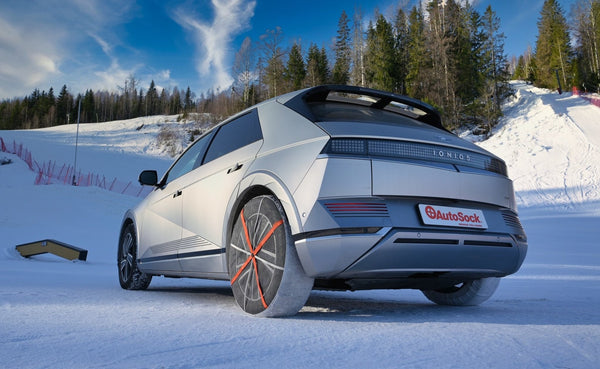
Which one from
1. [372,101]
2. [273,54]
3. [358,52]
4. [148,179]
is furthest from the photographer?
[358,52]

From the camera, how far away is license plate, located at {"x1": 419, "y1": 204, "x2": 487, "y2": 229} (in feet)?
8.15

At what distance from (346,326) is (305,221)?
0.60 metres

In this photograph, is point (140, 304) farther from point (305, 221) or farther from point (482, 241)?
point (482, 241)

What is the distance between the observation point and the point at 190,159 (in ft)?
14.5

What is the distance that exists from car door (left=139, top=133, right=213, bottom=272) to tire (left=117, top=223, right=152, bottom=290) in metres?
0.22

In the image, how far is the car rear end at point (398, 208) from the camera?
91.4 inches

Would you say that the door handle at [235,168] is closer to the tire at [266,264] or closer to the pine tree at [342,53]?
the tire at [266,264]

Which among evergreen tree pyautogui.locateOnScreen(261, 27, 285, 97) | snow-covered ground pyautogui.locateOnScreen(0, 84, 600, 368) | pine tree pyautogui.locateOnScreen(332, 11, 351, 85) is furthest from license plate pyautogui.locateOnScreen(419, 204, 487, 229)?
pine tree pyautogui.locateOnScreen(332, 11, 351, 85)

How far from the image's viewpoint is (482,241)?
104 inches

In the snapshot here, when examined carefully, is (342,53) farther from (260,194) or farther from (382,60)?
(260,194)

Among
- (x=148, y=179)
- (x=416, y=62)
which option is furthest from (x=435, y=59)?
(x=148, y=179)

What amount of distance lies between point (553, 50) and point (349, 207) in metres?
67.5

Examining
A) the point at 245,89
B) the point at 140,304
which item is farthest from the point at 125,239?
the point at 245,89

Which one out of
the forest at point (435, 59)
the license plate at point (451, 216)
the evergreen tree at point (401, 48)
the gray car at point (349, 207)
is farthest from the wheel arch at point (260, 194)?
the evergreen tree at point (401, 48)
